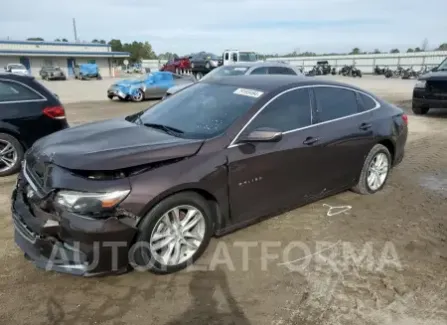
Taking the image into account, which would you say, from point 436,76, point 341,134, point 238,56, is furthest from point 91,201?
point 238,56

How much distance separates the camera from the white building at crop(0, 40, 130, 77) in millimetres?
52688

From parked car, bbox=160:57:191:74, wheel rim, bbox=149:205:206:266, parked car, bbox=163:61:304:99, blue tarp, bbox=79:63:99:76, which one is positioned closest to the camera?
wheel rim, bbox=149:205:206:266

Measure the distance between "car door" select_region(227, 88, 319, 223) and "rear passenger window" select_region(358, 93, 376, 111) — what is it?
105 cm

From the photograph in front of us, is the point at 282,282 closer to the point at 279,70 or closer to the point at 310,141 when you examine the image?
the point at 310,141

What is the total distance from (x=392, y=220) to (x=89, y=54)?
2353 inches

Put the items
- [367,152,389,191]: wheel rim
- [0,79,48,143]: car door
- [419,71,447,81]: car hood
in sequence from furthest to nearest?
1. [419,71,447,81]: car hood
2. [0,79,48,143]: car door
3. [367,152,389,191]: wheel rim

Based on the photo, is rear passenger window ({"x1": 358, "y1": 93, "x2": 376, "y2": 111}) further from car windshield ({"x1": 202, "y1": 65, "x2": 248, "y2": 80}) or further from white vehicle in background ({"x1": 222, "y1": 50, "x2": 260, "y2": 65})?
white vehicle in background ({"x1": 222, "y1": 50, "x2": 260, "y2": 65})

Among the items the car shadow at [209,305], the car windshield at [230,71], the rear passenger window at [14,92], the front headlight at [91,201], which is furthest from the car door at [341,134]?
the car windshield at [230,71]

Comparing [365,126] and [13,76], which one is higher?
[13,76]

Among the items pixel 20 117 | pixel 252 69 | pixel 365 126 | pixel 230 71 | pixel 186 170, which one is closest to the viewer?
pixel 186 170

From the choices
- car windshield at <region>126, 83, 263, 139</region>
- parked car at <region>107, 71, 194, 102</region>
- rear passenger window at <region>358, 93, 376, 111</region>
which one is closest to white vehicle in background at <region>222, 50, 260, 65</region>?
parked car at <region>107, 71, 194, 102</region>

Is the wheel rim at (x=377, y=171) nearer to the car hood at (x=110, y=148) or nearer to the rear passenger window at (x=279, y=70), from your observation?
the car hood at (x=110, y=148)

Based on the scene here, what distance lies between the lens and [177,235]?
3.39 meters

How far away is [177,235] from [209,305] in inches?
25.3
